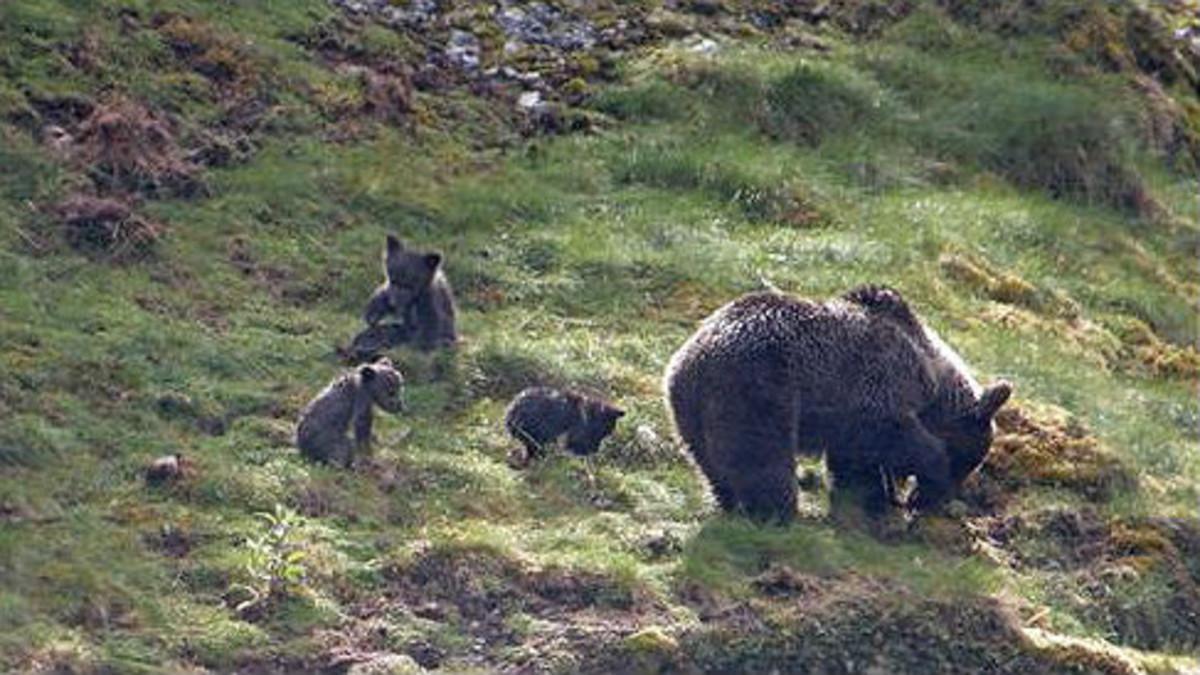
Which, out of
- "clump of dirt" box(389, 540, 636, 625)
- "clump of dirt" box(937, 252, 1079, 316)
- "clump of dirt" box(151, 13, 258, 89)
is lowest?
"clump of dirt" box(937, 252, 1079, 316)

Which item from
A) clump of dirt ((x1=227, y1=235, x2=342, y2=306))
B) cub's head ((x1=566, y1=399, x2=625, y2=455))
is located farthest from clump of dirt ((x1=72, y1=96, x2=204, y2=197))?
cub's head ((x1=566, y1=399, x2=625, y2=455))

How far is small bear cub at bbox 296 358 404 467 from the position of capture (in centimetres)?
1952

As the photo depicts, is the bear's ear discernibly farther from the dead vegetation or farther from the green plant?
the green plant

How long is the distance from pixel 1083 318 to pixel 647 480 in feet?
25.0

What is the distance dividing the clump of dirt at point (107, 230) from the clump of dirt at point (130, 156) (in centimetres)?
70

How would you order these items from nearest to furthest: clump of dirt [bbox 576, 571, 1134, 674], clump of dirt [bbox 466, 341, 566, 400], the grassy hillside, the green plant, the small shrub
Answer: the green plant
clump of dirt [bbox 576, 571, 1134, 674]
the grassy hillside
clump of dirt [bbox 466, 341, 566, 400]
the small shrub

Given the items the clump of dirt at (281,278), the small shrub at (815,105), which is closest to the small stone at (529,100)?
the small shrub at (815,105)

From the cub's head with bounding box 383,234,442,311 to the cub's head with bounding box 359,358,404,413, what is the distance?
138cm

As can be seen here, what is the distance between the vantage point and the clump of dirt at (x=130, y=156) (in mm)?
24359

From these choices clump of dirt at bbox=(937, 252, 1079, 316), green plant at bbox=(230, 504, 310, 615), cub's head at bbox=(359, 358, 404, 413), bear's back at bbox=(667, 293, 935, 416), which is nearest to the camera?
green plant at bbox=(230, 504, 310, 615)

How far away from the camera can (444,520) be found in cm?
1886

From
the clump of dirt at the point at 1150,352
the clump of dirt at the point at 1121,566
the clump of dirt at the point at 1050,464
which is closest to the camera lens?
the clump of dirt at the point at 1121,566

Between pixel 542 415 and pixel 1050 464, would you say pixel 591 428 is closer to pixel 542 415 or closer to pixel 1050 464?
pixel 542 415

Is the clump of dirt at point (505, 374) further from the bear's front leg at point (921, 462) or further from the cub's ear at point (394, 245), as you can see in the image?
the bear's front leg at point (921, 462)
